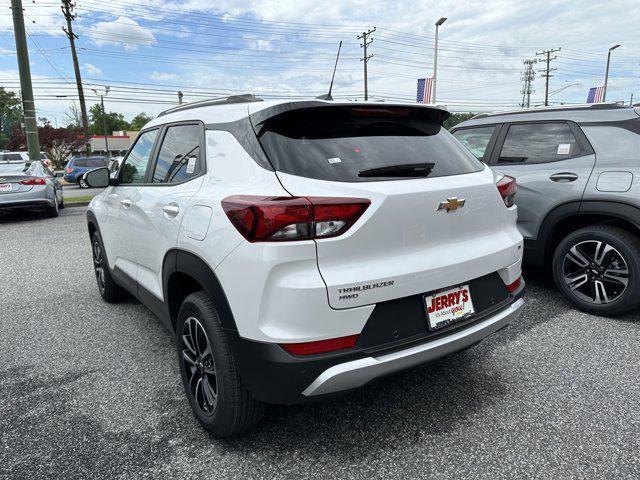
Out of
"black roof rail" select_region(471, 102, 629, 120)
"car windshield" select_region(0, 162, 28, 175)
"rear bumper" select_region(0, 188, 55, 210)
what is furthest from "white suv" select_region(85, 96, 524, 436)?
"car windshield" select_region(0, 162, 28, 175)

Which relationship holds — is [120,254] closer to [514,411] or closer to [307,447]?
[307,447]

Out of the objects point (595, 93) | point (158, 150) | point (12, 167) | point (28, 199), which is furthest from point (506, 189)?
point (595, 93)

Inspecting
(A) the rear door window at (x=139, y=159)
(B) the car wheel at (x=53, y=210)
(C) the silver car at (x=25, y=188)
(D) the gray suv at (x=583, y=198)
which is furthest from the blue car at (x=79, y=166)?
(D) the gray suv at (x=583, y=198)

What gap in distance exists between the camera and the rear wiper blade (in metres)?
2.16

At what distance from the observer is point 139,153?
3580mm

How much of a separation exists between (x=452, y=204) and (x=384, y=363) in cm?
84

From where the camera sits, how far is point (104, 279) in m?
4.52

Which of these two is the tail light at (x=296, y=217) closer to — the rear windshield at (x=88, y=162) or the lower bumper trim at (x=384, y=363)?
the lower bumper trim at (x=384, y=363)

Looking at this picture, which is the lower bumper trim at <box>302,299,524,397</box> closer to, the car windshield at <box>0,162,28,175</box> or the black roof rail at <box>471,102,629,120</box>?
the black roof rail at <box>471,102,629,120</box>

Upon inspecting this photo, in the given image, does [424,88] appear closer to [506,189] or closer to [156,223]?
[506,189]

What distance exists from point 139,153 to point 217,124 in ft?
4.58

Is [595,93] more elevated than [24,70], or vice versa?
[24,70]

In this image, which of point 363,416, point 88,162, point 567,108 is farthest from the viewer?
point 88,162

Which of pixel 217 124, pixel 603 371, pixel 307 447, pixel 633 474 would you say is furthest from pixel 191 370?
pixel 603 371
